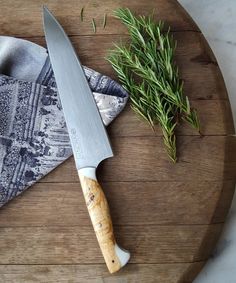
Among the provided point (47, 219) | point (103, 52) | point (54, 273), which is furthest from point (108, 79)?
point (54, 273)

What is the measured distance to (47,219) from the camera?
106 centimetres

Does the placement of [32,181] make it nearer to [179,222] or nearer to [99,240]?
[99,240]

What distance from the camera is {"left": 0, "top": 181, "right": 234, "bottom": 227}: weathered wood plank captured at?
3.42 ft

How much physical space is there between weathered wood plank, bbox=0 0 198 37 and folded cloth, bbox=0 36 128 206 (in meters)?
0.10

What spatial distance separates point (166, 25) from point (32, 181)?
499mm

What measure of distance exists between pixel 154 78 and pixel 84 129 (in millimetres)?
201

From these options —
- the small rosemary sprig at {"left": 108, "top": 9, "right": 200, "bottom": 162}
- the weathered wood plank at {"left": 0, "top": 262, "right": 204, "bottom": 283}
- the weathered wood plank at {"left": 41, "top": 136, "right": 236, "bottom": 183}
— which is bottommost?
the weathered wood plank at {"left": 0, "top": 262, "right": 204, "bottom": 283}

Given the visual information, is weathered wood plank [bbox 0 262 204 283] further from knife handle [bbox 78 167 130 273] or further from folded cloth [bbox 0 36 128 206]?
folded cloth [bbox 0 36 128 206]

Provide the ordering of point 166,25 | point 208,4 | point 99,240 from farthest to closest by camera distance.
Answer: point 208,4
point 166,25
point 99,240

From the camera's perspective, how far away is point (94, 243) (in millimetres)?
1053

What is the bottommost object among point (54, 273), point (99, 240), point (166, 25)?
point (54, 273)

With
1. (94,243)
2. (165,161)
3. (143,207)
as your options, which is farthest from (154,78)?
(94,243)

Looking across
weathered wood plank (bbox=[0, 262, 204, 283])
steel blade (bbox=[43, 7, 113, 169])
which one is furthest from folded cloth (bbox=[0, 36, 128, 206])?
weathered wood plank (bbox=[0, 262, 204, 283])

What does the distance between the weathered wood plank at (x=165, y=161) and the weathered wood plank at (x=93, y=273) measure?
200 mm
